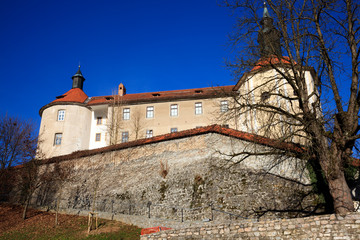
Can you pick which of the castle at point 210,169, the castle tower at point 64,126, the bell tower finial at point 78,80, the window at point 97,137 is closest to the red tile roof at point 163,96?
the castle tower at point 64,126

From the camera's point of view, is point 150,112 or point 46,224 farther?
point 150,112

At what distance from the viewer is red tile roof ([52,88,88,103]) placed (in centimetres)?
3431

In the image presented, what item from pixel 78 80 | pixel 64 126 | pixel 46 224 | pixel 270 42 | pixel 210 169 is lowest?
pixel 46 224

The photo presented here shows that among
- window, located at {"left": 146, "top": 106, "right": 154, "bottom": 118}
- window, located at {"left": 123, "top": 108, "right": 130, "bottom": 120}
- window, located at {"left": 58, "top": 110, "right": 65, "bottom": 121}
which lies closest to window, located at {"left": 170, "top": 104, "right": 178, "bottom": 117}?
window, located at {"left": 146, "top": 106, "right": 154, "bottom": 118}

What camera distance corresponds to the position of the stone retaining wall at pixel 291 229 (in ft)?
32.6

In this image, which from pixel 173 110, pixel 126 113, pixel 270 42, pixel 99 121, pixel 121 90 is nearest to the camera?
pixel 270 42

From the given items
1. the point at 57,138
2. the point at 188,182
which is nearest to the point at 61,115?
the point at 57,138

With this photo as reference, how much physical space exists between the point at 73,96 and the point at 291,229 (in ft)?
101

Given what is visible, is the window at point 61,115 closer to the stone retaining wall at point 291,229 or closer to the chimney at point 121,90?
the chimney at point 121,90

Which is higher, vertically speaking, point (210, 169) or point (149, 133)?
point (149, 133)

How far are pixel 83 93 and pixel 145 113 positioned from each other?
1017cm

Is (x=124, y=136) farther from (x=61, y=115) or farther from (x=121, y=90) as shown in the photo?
(x=61, y=115)

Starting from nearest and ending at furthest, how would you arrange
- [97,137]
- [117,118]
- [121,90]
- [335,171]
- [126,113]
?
[335,171], [117,118], [126,113], [97,137], [121,90]

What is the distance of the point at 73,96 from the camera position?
35.5 m
